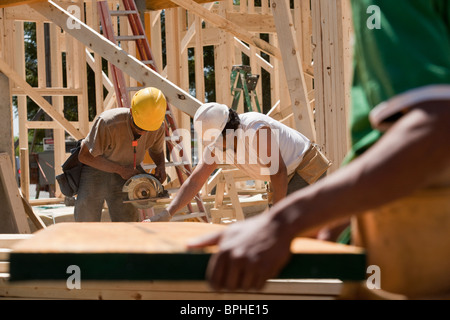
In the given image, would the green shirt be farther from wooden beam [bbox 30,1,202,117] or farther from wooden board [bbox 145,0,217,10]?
wooden board [bbox 145,0,217,10]

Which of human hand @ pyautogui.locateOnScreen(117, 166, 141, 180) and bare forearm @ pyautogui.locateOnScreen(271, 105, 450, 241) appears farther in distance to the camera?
human hand @ pyautogui.locateOnScreen(117, 166, 141, 180)

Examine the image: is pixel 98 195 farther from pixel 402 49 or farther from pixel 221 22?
pixel 402 49

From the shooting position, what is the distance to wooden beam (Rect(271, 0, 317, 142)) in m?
5.36

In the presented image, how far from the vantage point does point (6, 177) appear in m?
6.55

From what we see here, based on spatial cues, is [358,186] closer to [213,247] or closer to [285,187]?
[213,247]

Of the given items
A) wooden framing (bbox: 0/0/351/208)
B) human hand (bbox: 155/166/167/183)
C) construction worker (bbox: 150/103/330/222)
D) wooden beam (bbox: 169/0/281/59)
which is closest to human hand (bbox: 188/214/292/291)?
construction worker (bbox: 150/103/330/222)

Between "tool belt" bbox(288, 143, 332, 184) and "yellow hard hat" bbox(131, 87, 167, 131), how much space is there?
1572 mm

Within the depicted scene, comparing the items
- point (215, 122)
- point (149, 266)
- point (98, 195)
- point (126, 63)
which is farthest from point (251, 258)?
point (98, 195)

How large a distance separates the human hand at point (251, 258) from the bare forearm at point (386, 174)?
0.10ft

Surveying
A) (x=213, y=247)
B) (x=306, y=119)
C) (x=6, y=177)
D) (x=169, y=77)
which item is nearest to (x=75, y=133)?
(x=169, y=77)

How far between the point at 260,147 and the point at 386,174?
3805mm

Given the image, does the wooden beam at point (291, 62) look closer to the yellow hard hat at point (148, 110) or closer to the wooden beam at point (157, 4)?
the yellow hard hat at point (148, 110)

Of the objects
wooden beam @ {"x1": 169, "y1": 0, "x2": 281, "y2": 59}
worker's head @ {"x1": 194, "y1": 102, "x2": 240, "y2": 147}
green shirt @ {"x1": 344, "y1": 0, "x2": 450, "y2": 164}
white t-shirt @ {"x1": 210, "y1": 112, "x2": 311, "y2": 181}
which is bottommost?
white t-shirt @ {"x1": 210, "y1": 112, "x2": 311, "y2": 181}

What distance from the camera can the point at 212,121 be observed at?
466 cm
